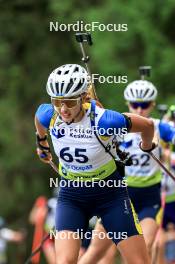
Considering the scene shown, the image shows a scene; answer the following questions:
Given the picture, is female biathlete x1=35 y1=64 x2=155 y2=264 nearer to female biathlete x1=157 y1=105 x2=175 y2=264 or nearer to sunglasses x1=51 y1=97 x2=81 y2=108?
sunglasses x1=51 y1=97 x2=81 y2=108

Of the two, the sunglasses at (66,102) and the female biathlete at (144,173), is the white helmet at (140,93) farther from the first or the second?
the sunglasses at (66,102)

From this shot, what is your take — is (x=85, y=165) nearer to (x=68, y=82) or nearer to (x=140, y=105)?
(x=68, y=82)

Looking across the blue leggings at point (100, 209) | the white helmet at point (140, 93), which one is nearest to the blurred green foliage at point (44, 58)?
the white helmet at point (140, 93)

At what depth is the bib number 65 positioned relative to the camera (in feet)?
29.4

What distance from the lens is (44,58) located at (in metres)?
29.5

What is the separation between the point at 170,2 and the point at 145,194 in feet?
37.1

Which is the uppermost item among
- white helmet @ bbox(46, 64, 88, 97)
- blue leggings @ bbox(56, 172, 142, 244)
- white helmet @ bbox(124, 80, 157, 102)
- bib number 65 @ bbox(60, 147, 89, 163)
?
white helmet @ bbox(46, 64, 88, 97)

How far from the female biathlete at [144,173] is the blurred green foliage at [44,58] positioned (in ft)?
32.3

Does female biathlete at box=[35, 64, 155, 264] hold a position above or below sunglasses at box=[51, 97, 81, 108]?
below


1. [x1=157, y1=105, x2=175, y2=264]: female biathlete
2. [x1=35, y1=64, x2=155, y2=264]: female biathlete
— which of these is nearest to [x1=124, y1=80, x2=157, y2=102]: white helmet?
[x1=157, y1=105, x2=175, y2=264]: female biathlete

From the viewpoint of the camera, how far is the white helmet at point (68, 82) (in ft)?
29.2

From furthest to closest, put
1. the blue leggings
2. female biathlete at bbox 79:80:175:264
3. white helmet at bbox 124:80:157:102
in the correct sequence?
1. white helmet at bbox 124:80:157:102
2. female biathlete at bbox 79:80:175:264
3. the blue leggings

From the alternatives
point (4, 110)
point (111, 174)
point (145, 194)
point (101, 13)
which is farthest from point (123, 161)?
point (4, 110)

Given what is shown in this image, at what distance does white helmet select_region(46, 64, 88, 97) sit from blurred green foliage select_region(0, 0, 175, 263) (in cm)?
1282
